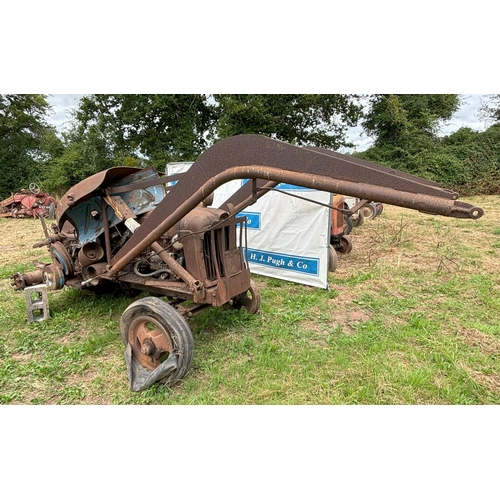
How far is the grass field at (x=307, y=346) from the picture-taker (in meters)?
2.89

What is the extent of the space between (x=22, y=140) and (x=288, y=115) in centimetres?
1747

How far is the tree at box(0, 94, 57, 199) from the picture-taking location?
20.6 m

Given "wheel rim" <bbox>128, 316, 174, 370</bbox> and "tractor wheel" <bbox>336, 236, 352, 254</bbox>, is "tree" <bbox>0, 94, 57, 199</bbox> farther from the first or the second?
"wheel rim" <bbox>128, 316, 174, 370</bbox>

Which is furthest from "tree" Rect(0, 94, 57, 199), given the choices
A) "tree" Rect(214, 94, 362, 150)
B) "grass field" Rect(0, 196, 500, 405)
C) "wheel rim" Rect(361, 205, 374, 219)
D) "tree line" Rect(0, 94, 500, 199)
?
"wheel rim" Rect(361, 205, 374, 219)

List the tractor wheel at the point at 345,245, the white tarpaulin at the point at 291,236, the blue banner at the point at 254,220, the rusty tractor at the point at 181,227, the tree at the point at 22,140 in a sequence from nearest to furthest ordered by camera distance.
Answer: the rusty tractor at the point at 181,227 < the white tarpaulin at the point at 291,236 < the blue banner at the point at 254,220 < the tractor wheel at the point at 345,245 < the tree at the point at 22,140

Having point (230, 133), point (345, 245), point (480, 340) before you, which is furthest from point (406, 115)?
point (480, 340)

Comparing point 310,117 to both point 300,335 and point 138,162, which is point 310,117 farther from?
point 300,335

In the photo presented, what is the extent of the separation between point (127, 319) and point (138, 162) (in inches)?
668

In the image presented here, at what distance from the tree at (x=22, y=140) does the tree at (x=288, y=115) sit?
12782 mm

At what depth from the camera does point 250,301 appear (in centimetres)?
429

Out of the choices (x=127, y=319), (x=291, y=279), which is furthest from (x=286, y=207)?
(x=127, y=319)

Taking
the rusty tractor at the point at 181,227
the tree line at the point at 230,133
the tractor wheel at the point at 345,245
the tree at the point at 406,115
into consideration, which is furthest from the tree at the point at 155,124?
the rusty tractor at the point at 181,227

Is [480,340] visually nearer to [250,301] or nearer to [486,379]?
[486,379]

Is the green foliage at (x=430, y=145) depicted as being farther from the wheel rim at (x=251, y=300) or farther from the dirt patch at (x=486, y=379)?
the dirt patch at (x=486, y=379)
